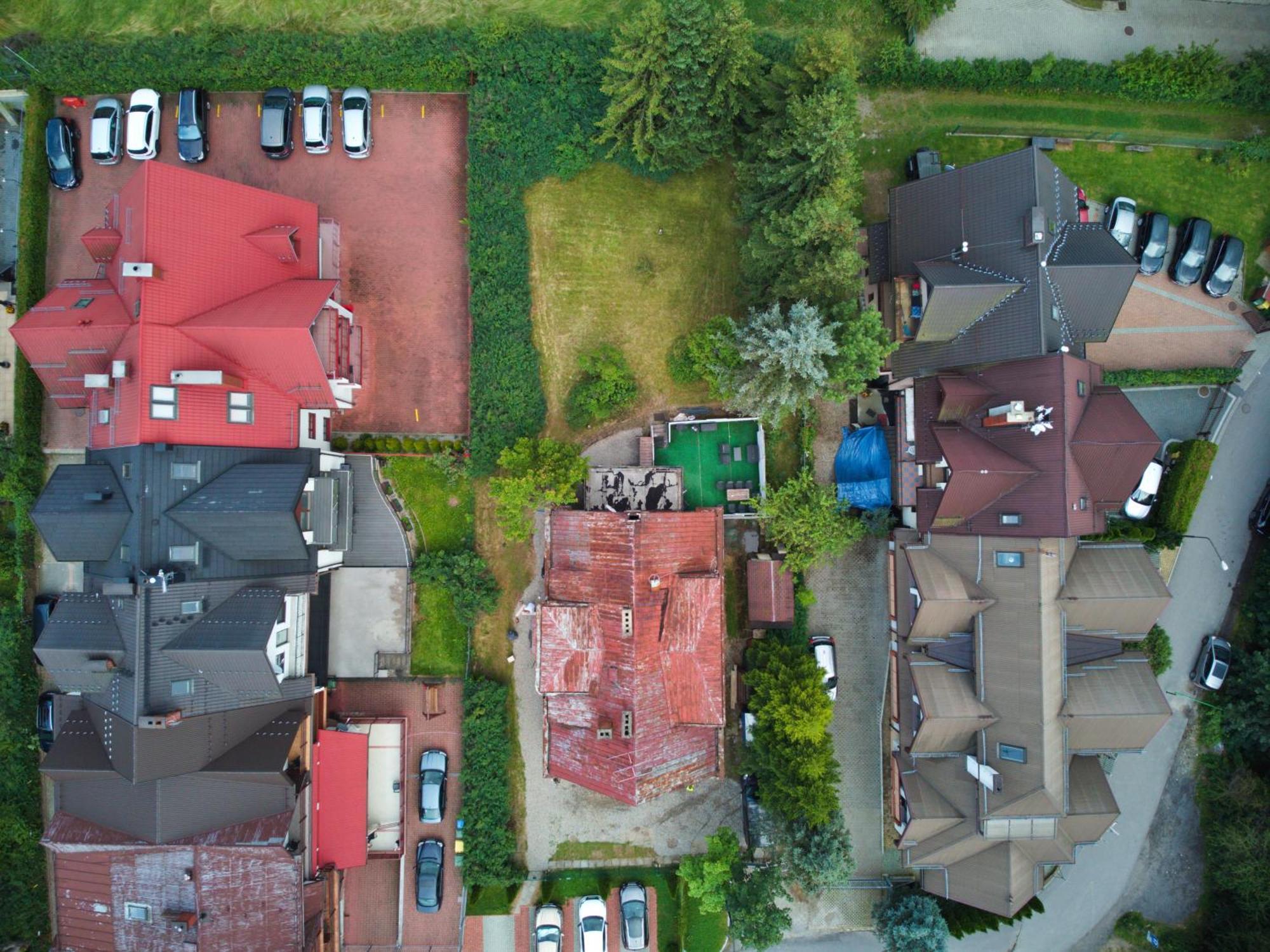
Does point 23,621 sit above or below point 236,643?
below

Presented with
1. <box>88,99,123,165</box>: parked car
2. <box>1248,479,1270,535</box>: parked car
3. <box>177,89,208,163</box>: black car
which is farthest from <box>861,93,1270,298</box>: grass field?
<box>88,99,123,165</box>: parked car

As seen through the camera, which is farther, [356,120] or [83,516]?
[356,120]

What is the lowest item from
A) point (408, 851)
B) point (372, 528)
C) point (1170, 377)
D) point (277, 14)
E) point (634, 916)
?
point (634, 916)

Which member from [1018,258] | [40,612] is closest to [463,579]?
[40,612]

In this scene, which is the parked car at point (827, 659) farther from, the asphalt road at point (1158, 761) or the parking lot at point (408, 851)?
the parking lot at point (408, 851)

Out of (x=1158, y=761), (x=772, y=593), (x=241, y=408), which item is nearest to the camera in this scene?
(x=241, y=408)

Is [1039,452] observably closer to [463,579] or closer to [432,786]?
[463,579]
